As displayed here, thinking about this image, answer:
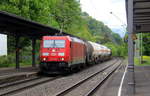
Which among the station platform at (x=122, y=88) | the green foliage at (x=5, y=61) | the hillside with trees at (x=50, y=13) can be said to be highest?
the hillside with trees at (x=50, y=13)

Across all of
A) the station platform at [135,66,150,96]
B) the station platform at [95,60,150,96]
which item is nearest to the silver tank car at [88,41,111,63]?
the station platform at [135,66,150,96]

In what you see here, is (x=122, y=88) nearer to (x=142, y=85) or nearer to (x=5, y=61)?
(x=142, y=85)

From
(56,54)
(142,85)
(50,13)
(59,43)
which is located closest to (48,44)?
(59,43)

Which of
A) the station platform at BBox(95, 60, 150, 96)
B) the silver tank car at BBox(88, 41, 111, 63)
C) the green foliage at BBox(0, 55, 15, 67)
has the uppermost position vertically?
the silver tank car at BBox(88, 41, 111, 63)

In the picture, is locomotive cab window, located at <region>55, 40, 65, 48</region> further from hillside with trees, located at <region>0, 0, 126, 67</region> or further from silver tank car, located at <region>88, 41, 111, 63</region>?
silver tank car, located at <region>88, 41, 111, 63</region>

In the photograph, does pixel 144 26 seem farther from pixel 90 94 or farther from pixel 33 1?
pixel 90 94

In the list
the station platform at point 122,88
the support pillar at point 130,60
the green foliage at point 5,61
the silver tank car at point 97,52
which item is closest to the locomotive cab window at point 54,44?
the station platform at point 122,88

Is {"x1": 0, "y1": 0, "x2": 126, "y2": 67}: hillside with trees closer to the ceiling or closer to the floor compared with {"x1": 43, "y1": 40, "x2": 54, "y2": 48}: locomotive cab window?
closer to the ceiling

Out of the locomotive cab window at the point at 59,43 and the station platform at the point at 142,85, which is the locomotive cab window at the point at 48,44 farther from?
the station platform at the point at 142,85

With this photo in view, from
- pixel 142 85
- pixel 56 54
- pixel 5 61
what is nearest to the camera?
pixel 142 85

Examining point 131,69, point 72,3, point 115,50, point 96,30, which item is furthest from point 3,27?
point 96,30

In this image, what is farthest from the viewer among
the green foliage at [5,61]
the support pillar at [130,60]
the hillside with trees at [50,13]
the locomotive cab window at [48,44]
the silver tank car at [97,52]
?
the silver tank car at [97,52]

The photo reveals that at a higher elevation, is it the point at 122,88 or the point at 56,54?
the point at 56,54

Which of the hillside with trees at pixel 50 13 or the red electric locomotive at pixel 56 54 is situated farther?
the hillside with trees at pixel 50 13
